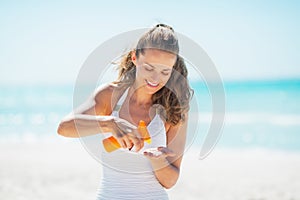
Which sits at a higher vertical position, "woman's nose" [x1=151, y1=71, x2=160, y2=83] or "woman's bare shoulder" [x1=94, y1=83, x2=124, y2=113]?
"woman's nose" [x1=151, y1=71, x2=160, y2=83]

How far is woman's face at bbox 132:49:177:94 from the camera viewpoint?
2.38 m

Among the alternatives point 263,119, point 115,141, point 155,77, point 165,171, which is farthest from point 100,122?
point 263,119

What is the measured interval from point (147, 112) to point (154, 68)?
354 millimetres

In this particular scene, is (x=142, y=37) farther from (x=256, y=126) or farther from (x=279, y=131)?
(x=256, y=126)

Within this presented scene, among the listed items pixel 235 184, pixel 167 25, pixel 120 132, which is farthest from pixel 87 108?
pixel 235 184

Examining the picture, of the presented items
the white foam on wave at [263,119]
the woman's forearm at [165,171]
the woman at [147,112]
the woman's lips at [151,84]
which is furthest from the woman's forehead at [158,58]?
the white foam on wave at [263,119]

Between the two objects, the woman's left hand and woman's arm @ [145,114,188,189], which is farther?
woman's arm @ [145,114,188,189]

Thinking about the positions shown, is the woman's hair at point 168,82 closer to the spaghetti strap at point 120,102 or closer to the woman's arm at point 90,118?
the spaghetti strap at point 120,102

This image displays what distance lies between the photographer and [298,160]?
925 centimetres

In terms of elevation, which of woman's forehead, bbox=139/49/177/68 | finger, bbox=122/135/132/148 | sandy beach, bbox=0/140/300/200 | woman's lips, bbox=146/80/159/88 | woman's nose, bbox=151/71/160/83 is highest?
woman's forehead, bbox=139/49/177/68

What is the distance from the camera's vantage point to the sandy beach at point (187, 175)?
633 centimetres

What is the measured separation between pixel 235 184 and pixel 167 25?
16.2 ft

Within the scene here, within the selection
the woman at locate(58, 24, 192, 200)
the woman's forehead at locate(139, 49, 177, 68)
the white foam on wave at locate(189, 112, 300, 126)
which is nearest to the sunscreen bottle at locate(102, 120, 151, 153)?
the woman at locate(58, 24, 192, 200)

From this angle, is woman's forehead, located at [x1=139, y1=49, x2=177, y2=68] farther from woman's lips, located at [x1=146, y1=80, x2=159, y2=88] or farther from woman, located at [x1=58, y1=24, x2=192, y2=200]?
woman's lips, located at [x1=146, y1=80, x2=159, y2=88]
